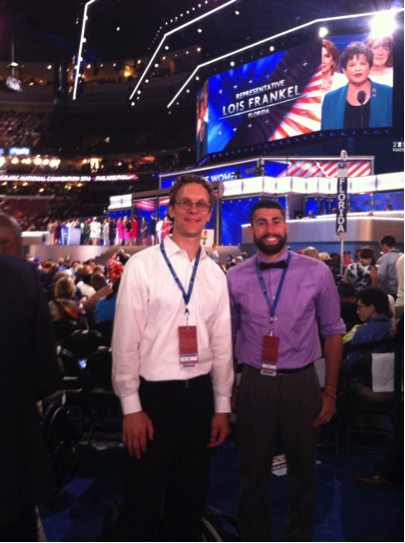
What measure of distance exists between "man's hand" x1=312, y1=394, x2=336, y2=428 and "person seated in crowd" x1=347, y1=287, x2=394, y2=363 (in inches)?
66.1

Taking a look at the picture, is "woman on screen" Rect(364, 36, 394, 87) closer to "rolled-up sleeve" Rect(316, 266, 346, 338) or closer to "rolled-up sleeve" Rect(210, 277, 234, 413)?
"rolled-up sleeve" Rect(316, 266, 346, 338)

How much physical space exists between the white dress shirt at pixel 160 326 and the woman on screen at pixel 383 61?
19222mm

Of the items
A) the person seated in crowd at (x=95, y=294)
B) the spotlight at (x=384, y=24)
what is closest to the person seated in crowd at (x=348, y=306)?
the person seated in crowd at (x=95, y=294)

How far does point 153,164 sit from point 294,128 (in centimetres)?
1978

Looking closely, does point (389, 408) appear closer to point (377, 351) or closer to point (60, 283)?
point (377, 351)

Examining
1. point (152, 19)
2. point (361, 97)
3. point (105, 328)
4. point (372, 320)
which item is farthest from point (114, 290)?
point (152, 19)

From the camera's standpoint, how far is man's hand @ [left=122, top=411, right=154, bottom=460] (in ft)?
5.99

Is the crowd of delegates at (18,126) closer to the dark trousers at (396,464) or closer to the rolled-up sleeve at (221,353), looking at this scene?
the dark trousers at (396,464)

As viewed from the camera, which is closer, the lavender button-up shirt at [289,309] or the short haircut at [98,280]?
the lavender button-up shirt at [289,309]

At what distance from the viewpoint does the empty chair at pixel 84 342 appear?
14.9 feet

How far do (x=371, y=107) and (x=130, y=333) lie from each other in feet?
63.9

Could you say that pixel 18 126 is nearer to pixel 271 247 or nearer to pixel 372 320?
pixel 372 320


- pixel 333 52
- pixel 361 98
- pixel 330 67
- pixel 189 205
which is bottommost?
pixel 189 205

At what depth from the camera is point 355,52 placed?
1927 centimetres
